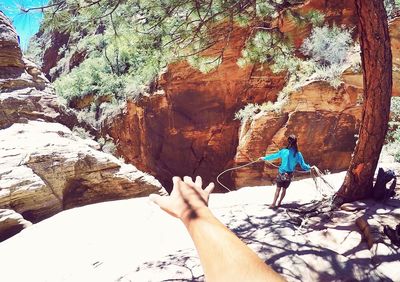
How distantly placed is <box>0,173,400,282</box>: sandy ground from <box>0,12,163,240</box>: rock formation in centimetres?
59

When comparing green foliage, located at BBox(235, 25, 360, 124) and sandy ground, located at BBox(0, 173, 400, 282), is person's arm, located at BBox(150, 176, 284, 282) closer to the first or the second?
sandy ground, located at BBox(0, 173, 400, 282)

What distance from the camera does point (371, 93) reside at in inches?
175

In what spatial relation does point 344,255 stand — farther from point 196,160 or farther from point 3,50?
point 196,160

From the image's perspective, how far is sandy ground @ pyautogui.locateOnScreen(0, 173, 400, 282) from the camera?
11.0 ft

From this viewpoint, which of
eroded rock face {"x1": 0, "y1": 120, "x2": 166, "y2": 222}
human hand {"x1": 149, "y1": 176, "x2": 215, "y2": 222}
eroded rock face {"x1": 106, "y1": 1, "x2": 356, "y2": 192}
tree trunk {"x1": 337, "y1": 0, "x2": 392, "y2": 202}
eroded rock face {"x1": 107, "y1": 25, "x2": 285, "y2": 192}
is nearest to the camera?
human hand {"x1": 149, "y1": 176, "x2": 215, "y2": 222}

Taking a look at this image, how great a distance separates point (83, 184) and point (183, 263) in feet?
12.7

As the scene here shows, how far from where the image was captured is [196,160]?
1480 centimetres

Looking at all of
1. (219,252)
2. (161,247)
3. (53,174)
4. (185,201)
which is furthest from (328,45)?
(219,252)

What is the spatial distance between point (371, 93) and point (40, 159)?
5.35 metres

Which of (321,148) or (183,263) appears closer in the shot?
(183,263)

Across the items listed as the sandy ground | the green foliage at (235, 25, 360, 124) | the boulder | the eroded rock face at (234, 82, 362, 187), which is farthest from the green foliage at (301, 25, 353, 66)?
the boulder

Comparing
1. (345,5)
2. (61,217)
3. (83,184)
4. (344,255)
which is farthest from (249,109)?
(344,255)

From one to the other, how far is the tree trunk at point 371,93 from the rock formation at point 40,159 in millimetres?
4128

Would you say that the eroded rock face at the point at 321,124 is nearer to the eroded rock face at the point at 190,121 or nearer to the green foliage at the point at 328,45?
the green foliage at the point at 328,45
